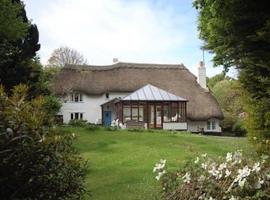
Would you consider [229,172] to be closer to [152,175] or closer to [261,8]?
[152,175]

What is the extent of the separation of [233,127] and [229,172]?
145 feet

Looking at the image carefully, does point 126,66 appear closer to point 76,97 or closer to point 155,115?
point 76,97

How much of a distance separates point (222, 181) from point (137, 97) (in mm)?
42773

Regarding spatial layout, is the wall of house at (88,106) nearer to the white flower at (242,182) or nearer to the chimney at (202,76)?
the chimney at (202,76)

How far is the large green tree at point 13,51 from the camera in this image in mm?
20016

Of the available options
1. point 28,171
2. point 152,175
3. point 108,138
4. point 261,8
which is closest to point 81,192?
point 28,171

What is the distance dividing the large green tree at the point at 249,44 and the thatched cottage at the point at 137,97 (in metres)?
33.6

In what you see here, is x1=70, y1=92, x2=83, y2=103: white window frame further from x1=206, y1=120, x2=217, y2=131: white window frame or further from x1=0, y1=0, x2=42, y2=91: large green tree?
x1=0, y1=0, x2=42, y2=91: large green tree

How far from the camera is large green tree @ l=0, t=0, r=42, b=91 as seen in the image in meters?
20.0

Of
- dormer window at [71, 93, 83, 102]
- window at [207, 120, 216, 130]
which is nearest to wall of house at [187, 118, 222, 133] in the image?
window at [207, 120, 216, 130]

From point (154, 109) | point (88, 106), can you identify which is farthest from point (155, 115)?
point (88, 106)

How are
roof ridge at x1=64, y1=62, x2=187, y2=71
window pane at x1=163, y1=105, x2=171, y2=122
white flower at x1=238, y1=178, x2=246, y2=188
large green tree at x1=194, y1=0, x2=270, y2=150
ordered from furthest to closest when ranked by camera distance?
1. roof ridge at x1=64, y1=62, x2=187, y2=71
2. window pane at x1=163, y1=105, x2=171, y2=122
3. large green tree at x1=194, y1=0, x2=270, y2=150
4. white flower at x1=238, y1=178, x2=246, y2=188

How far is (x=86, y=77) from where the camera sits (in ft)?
175

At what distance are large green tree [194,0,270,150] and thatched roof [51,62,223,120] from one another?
37402 millimetres
